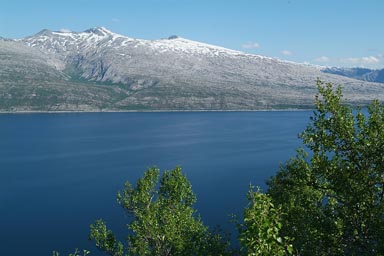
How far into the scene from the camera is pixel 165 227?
38344 mm

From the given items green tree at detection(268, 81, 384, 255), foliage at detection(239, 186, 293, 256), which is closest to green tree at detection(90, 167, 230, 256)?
green tree at detection(268, 81, 384, 255)

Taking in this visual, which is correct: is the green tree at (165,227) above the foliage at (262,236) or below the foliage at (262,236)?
below

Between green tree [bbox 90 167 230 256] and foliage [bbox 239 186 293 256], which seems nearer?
foliage [bbox 239 186 293 256]

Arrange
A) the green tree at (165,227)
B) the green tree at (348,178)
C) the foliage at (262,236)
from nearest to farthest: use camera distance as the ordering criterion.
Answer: the foliage at (262,236)
the green tree at (348,178)
the green tree at (165,227)

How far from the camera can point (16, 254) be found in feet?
329

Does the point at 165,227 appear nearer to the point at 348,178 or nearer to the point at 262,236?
the point at 348,178

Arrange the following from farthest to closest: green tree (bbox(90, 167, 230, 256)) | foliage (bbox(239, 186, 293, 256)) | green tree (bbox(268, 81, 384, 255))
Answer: green tree (bbox(90, 167, 230, 256)) < green tree (bbox(268, 81, 384, 255)) < foliage (bbox(239, 186, 293, 256))

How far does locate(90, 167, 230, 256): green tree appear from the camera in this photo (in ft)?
119

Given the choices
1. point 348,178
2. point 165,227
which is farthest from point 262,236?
point 165,227

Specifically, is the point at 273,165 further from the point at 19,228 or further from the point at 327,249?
the point at 327,249

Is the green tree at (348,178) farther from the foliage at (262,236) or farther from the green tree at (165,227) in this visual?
the green tree at (165,227)

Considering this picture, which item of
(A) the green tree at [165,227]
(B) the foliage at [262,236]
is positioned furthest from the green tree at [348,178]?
(A) the green tree at [165,227]

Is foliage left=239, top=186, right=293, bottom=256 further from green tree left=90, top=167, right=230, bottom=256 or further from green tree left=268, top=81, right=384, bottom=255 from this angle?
green tree left=90, top=167, right=230, bottom=256

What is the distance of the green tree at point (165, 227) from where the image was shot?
36.2 meters
